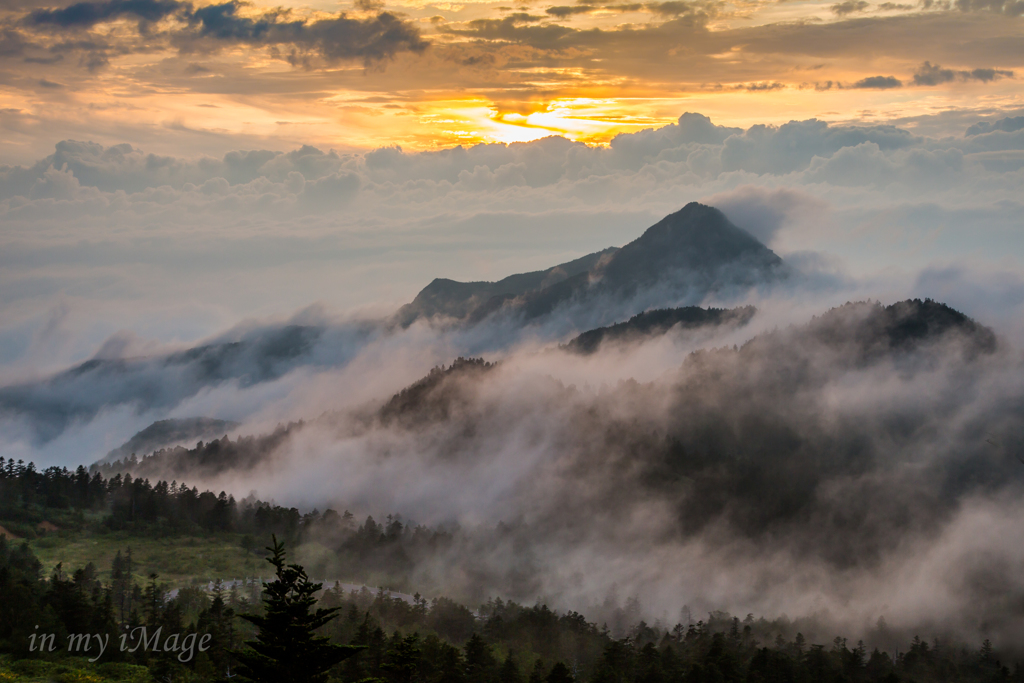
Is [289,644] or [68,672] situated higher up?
[289,644]

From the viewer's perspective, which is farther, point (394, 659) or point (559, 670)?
point (559, 670)

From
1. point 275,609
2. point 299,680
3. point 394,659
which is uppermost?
point 275,609

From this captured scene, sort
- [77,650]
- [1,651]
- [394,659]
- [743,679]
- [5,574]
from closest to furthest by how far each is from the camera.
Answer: [394,659] < [1,651] < [77,650] < [5,574] < [743,679]

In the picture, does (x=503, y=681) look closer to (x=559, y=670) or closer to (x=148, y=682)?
(x=559, y=670)

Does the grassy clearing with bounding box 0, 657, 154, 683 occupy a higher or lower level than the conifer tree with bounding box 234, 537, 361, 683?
Result: lower

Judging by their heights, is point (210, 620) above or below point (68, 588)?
below

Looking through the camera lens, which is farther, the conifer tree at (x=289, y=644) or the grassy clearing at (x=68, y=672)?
the grassy clearing at (x=68, y=672)

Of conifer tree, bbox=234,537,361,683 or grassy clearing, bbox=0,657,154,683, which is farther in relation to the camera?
grassy clearing, bbox=0,657,154,683

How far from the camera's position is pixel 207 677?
12538 cm

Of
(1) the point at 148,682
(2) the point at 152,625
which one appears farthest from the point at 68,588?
(1) the point at 148,682

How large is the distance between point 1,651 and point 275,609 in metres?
88.3

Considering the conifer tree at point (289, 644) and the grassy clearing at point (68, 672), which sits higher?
the conifer tree at point (289, 644)

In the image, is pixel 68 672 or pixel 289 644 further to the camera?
pixel 68 672

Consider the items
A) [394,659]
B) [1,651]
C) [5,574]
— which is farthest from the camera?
[5,574]
